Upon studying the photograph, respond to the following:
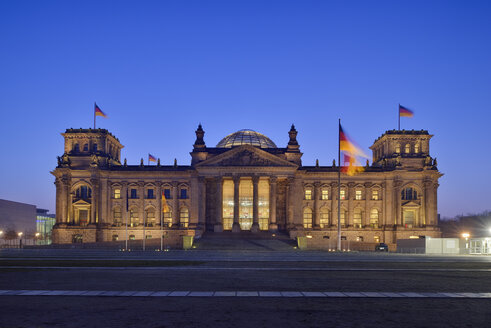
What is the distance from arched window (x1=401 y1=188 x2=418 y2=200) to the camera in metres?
97.1

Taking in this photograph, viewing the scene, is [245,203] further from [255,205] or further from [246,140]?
[246,140]

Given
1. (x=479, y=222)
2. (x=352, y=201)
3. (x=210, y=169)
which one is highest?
(x=210, y=169)

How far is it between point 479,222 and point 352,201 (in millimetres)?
121134

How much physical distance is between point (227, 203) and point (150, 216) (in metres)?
17.3

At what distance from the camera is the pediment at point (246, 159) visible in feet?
297

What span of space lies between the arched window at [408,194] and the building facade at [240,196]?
22cm

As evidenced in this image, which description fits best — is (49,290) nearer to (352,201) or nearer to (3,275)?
(3,275)

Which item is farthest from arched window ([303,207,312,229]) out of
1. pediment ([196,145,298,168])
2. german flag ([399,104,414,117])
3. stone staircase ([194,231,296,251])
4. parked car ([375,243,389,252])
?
german flag ([399,104,414,117])

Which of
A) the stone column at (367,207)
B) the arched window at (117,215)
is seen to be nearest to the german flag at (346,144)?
the stone column at (367,207)

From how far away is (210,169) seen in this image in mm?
91062

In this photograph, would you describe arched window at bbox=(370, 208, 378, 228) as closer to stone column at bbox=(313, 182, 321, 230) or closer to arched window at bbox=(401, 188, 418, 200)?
arched window at bbox=(401, 188, 418, 200)

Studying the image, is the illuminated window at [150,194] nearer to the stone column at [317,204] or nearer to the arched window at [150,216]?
the arched window at [150,216]

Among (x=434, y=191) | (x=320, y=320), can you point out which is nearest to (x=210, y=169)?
(x=434, y=191)

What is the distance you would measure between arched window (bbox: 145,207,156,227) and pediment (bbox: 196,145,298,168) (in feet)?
55.9
